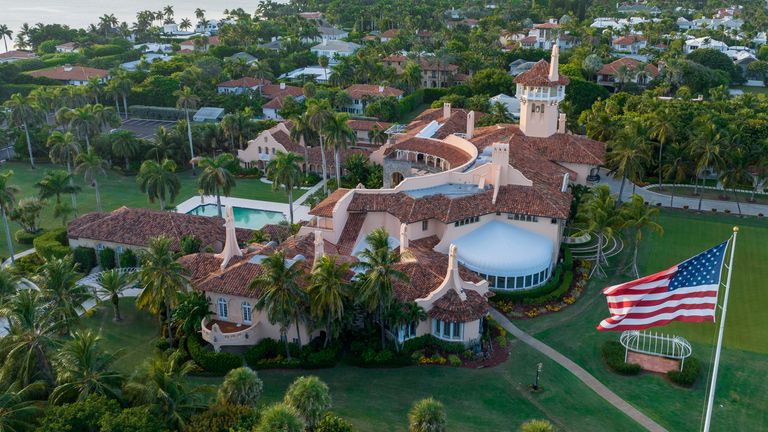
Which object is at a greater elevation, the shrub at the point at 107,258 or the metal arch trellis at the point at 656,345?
the shrub at the point at 107,258

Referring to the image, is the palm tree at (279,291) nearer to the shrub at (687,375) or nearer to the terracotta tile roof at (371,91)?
the shrub at (687,375)

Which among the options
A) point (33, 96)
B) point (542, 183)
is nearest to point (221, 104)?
point (33, 96)

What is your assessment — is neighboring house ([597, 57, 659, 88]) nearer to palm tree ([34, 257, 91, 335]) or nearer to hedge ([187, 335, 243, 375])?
hedge ([187, 335, 243, 375])

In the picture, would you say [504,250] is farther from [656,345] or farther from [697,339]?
[697,339]

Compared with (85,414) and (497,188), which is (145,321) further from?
(497,188)

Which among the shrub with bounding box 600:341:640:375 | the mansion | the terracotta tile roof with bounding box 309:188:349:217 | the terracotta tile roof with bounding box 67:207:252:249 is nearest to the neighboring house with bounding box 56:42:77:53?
the terracotta tile roof with bounding box 67:207:252:249

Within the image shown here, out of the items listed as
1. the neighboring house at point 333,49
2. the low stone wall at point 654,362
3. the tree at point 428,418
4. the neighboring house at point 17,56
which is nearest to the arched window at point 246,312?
the tree at point 428,418
